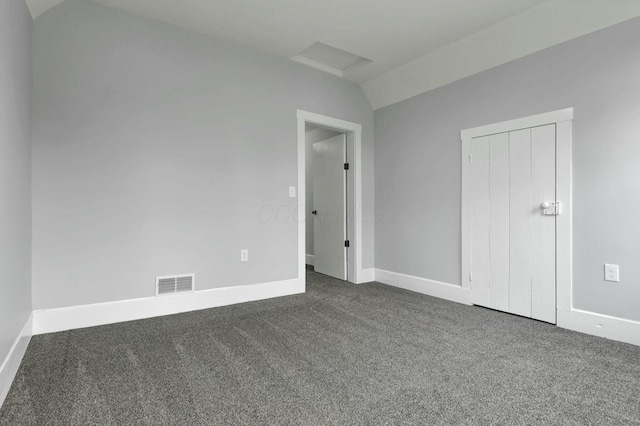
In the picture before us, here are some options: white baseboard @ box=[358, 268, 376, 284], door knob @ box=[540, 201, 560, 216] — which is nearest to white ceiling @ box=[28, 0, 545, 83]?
door knob @ box=[540, 201, 560, 216]

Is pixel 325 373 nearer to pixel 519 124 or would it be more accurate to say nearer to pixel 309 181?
pixel 519 124

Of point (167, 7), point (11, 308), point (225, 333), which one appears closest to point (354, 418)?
point (225, 333)

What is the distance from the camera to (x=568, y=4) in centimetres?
238

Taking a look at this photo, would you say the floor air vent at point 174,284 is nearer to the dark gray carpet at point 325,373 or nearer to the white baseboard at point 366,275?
the dark gray carpet at point 325,373

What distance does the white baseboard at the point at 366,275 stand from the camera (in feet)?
13.6

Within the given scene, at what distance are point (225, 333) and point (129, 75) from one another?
2260mm

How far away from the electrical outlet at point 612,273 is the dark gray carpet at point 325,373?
0.44 m

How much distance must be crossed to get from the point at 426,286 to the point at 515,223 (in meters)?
1.17

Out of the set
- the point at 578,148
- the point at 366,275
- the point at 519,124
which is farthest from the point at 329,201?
the point at 578,148

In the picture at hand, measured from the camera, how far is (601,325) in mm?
2375

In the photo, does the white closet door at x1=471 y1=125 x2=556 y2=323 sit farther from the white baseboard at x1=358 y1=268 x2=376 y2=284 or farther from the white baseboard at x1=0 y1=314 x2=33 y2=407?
the white baseboard at x1=0 y1=314 x2=33 y2=407

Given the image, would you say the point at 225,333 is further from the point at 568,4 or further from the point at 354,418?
the point at 568,4

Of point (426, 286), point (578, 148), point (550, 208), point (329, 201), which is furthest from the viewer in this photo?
point (329, 201)

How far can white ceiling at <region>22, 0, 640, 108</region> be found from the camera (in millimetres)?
2473
